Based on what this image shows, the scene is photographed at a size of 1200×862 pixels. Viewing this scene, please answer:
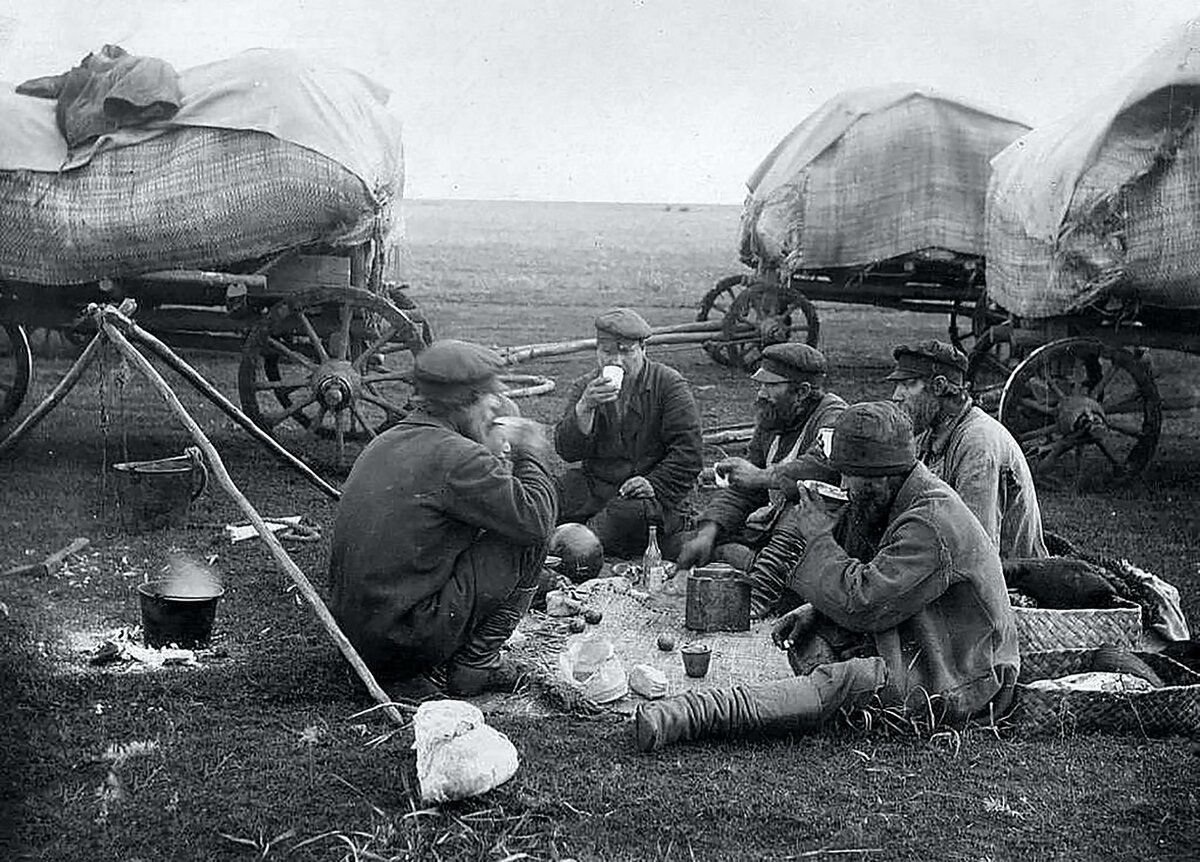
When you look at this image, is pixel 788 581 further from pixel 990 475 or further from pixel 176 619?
pixel 176 619

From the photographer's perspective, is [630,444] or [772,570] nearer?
[772,570]

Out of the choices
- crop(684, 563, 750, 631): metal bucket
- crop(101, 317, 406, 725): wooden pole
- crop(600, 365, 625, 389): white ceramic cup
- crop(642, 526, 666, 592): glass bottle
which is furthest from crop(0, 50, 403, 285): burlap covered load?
crop(684, 563, 750, 631): metal bucket

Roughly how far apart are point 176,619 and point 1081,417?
6.09 meters

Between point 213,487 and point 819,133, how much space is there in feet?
27.1

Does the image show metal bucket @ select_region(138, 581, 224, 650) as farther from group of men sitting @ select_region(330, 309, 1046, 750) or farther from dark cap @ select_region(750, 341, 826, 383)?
dark cap @ select_region(750, 341, 826, 383)

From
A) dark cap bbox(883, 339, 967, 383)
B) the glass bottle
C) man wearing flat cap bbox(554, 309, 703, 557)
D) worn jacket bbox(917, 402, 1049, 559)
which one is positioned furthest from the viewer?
man wearing flat cap bbox(554, 309, 703, 557)

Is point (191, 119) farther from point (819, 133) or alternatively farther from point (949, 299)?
point (949, 299)

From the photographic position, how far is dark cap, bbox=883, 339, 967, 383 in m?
5.82

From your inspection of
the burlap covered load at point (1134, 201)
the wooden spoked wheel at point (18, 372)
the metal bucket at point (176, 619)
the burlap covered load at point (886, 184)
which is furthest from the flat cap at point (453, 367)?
the burlap covered load at point (886, 184)

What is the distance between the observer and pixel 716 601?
5910 millimetres

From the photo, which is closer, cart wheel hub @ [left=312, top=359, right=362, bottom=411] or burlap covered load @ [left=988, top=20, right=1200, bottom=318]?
burlap covered load @ [left=988, top=20, right=1200, bottom=318]

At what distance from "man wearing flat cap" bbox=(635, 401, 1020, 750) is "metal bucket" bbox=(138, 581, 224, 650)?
2057mm

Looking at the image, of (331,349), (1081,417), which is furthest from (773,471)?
(331,349)

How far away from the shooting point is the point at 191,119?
864cm
